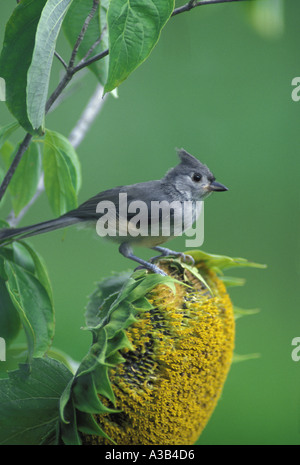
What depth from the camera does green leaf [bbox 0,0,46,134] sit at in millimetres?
397

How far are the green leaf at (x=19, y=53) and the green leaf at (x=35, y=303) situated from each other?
0.15 metres

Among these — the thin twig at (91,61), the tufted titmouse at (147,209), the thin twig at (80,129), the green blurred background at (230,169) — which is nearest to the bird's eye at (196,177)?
the tufted titmouse at (147,209)

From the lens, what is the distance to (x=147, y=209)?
607 mm

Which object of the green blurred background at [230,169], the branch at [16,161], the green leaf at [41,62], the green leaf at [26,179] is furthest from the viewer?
the green blurred background at [230,169]

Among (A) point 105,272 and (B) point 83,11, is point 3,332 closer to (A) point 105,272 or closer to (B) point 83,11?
(B) point 83,11

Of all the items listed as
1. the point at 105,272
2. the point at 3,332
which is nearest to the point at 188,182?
the point at 3,332

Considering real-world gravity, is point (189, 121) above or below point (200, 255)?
above

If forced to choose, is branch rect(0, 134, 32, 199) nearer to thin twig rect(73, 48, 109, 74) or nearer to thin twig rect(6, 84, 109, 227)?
thin twig rect(73, 48, 109, 74)

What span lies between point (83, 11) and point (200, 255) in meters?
0.23

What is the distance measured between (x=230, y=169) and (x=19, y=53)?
0.94m

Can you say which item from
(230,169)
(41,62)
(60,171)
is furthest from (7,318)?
(230,169)

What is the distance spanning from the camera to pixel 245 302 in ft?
3.98

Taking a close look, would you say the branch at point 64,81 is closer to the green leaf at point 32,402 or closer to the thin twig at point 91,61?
the thin twig at point 91,61

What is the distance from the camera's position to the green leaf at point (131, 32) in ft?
1.19
